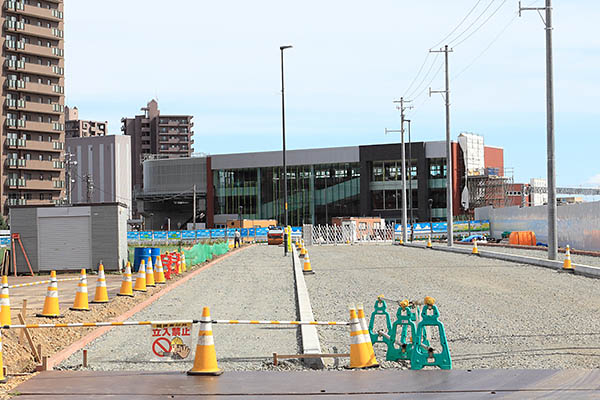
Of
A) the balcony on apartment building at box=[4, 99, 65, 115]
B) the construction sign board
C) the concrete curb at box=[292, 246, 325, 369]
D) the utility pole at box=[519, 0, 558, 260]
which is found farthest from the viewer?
the balcony on apartment building at box=[4, 99, 65, 115]

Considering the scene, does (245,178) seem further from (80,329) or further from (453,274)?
(80,329)

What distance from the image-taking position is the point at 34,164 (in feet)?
299

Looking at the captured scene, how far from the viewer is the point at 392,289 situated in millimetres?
19328

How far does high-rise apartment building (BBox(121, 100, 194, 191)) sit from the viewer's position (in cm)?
17400

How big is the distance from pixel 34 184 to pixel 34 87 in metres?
11.8

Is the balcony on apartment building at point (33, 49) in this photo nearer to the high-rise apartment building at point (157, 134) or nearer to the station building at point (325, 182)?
the station building at point (325, 182)

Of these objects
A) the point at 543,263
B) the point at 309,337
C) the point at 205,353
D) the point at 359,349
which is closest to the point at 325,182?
the point at 543,263

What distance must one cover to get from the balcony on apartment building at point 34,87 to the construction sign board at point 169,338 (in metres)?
86.6

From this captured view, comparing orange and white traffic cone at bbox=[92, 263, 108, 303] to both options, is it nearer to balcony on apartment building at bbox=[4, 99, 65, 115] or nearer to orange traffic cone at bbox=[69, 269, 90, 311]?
orange traffic cone at bbox=[69, 269, 90, 311]

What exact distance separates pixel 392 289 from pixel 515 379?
1111cm

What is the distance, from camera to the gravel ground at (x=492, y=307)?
9.98 m

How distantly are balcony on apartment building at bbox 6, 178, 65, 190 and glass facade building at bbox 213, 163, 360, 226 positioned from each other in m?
24.5

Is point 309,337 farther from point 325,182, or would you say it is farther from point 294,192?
point 294,192

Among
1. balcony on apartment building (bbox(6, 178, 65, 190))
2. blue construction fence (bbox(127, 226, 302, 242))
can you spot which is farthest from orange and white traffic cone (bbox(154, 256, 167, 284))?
balcony on apartment building (bbox(6, 178, 65, 190))
